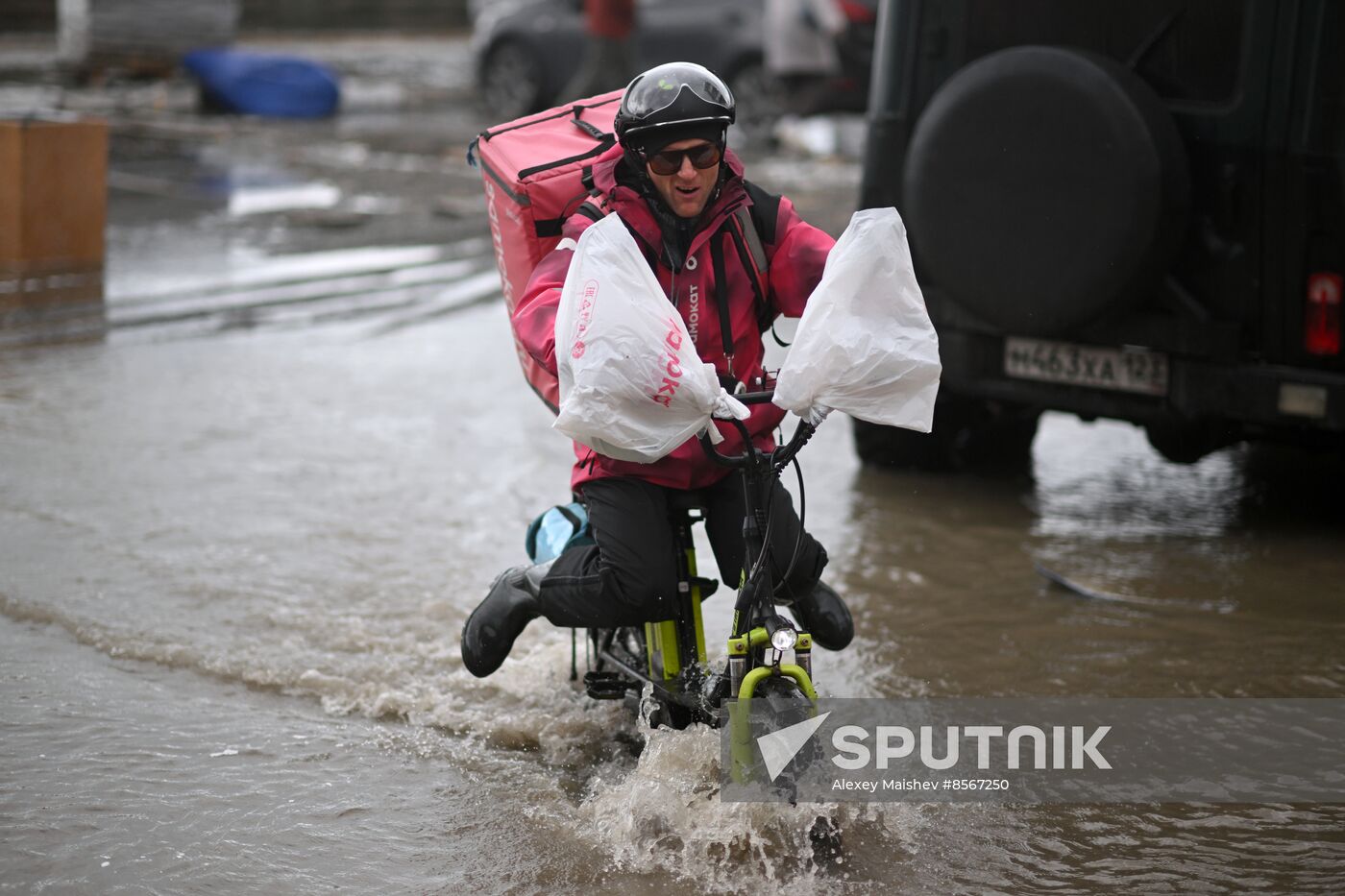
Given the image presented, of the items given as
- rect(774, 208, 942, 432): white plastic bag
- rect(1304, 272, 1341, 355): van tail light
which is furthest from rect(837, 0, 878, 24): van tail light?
rect(774, 208, 942, 432): white plastic bag

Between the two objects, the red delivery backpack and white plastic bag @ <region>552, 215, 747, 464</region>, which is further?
the red delivery backpack

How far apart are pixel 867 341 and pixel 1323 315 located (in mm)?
2872

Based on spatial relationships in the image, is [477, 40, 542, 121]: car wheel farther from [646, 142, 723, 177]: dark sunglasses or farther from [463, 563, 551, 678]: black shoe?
[646, 142, 723, 177]: dark sunglasses

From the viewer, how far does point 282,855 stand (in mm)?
3967

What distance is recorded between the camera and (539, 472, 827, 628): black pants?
3984 millimetres

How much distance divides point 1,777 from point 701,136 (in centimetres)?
239

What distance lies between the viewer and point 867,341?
3668mm

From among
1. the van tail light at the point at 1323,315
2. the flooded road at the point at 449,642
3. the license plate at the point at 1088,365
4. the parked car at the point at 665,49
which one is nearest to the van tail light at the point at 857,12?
the parked car at the point at 665,49

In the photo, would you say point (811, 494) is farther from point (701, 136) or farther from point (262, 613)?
point (701, 136)

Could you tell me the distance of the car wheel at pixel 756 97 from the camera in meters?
18.6

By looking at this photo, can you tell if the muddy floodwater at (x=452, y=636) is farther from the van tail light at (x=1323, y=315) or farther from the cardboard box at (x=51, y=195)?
the cardboard box at (x=51, y=195)

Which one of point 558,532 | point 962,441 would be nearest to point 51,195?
point 962,441

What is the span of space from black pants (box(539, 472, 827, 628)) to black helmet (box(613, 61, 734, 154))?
81cm

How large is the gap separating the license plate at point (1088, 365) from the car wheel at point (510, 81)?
44.3 feet
